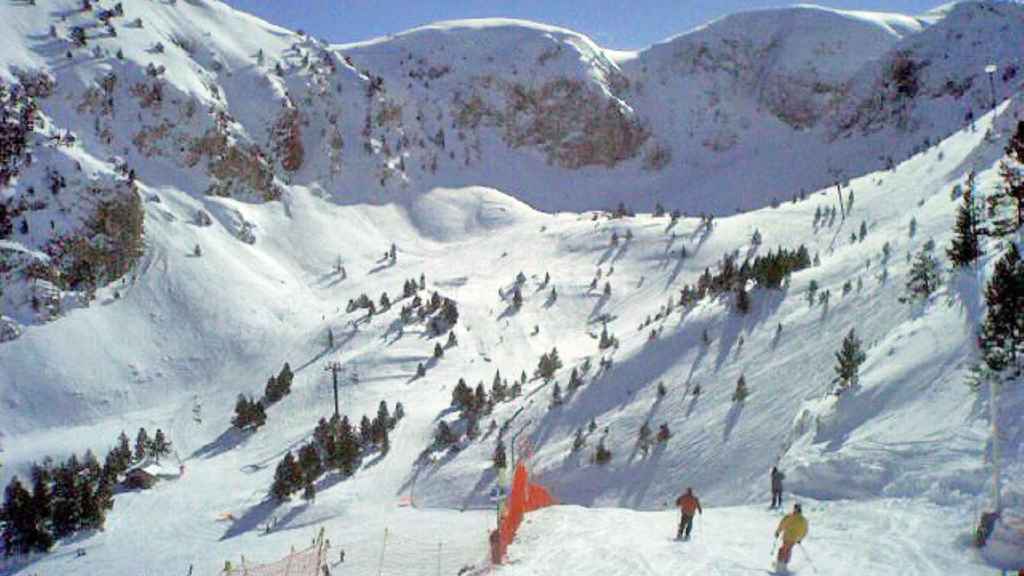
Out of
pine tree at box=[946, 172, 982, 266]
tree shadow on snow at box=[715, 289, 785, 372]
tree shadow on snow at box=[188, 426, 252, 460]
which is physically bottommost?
tree shadow on snow at box=[188, 426, 252, 460]

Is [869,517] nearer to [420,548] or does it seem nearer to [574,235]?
[420,548]

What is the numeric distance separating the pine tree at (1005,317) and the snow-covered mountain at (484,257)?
128 cm

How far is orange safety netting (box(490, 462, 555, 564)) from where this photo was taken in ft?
48.6

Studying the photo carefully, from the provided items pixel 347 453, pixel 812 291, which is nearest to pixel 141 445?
pixel 347 453

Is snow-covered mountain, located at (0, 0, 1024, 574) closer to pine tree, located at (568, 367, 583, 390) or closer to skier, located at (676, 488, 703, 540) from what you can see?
pine tree, located at (568, 367, 583, 390)

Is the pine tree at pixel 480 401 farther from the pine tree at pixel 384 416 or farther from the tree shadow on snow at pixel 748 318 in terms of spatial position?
the tree shadow on snow at pixel 748 318

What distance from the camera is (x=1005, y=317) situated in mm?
12594

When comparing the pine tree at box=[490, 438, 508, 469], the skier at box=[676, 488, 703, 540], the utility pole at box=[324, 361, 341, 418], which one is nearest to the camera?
the skier at box=[676, 488, 703, 540]

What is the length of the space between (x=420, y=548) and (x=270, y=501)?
10.3 metres

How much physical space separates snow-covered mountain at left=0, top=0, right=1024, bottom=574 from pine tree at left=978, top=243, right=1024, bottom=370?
1282 mm

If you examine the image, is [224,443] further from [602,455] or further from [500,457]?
[602,455]

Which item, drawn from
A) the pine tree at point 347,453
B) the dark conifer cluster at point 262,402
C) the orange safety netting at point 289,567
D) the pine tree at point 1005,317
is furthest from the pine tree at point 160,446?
the pine tree at point 1005,317

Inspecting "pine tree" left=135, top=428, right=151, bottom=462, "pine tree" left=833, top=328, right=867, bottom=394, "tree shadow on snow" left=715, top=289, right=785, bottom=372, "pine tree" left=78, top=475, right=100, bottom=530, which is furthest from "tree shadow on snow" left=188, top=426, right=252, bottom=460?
"pine tree" left=833, top=328, right=867, bottom=394

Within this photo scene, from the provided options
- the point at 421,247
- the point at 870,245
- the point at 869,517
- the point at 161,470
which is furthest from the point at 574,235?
the point at 869,517
